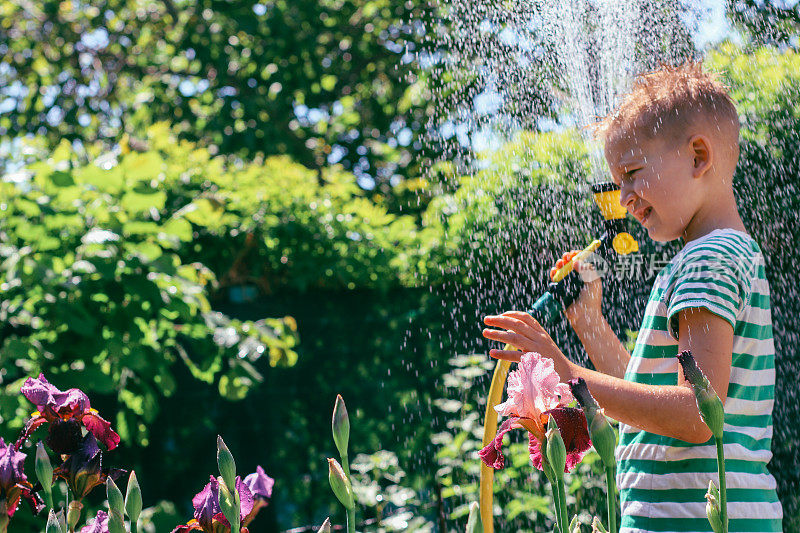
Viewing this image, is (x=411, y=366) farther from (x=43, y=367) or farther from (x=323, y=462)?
(x=43, y=367)

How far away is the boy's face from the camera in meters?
1.19

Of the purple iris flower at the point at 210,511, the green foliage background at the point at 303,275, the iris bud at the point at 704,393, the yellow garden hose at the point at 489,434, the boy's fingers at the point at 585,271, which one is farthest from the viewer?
the green foliage background at the point at 303,275

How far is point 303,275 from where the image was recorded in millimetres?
3213

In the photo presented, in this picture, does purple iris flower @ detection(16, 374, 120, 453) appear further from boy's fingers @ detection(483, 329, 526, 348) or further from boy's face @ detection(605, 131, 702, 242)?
boy's face @ detection(605, 131, 702, 242)

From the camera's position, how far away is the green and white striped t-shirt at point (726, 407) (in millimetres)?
1079

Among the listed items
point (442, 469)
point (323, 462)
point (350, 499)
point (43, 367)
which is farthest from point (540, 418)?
point (323, 462)

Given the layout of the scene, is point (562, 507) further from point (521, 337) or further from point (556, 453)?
point (521, 337)

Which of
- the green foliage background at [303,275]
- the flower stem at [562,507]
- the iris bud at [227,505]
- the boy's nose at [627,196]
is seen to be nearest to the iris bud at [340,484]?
the iris bud at [227,505]

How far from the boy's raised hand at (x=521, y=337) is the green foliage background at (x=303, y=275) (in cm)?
129

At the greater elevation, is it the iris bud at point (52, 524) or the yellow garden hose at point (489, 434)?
the iris bud at point (52, 524)

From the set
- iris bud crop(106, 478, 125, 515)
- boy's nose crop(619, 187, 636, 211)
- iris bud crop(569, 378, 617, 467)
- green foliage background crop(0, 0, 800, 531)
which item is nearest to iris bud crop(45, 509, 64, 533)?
iris bud crop(106, 478, 125, 515)

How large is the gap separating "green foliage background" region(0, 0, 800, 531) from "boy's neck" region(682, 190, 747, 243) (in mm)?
1165

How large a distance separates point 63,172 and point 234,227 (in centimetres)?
114

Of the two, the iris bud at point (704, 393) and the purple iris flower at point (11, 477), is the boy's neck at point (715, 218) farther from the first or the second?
the purple iris flower at point (11, 477)
